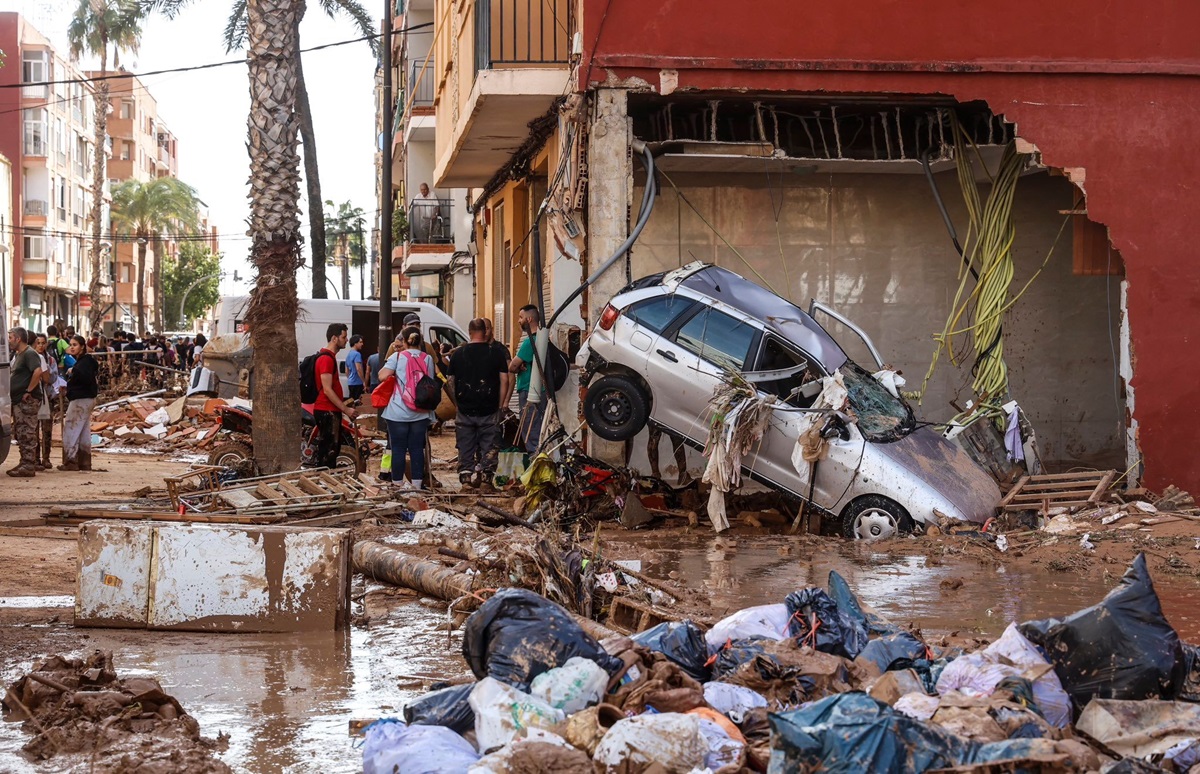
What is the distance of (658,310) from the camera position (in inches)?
469

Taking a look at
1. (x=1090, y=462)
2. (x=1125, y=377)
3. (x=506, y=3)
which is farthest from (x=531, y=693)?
(x=1090, y=462)

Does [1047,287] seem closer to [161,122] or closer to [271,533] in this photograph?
[271,533]

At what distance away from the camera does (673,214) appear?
15734mm

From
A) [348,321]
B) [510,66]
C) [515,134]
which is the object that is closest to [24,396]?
[515,134]

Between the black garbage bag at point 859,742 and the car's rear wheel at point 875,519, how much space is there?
6664 millimetres

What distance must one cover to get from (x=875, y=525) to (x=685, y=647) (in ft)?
18.5

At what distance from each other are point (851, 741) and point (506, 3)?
12509mm

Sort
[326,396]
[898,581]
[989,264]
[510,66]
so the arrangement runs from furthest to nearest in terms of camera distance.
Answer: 1. [989,264]
2. [510,66]
3. [326,396]
4. [898,581]

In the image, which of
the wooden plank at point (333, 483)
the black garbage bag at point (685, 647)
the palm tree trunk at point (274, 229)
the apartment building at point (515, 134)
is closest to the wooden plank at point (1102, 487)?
the apartment building at point (515, 134)

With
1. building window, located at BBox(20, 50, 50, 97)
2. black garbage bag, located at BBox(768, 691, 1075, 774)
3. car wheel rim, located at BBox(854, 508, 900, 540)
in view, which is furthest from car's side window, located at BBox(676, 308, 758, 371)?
building window, located at BBox(20, 50, 50, 97)

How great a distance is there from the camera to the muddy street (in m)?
5.64

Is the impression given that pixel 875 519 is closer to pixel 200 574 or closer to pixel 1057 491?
pixel 1057 491

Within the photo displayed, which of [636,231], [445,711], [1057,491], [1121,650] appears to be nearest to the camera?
[445,711]

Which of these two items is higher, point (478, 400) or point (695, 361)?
point (695, 361)
